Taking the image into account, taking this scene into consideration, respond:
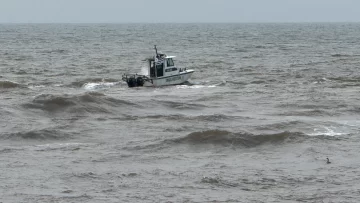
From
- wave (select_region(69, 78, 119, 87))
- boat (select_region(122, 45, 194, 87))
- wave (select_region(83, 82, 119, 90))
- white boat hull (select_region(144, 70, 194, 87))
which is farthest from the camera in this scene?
wave (select_region(69, 78, 119, 87))

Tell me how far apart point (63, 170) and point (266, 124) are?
10.3m

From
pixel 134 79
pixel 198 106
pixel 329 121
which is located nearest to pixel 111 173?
pixel 329 121

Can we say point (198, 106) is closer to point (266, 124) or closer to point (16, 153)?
point (266, 124)

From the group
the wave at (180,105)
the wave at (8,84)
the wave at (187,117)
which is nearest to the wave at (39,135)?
the wave at (187,117)

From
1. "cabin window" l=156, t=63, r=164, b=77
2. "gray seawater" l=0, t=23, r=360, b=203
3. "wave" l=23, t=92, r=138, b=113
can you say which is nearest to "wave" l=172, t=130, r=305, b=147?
"gray seawater" l=0, t=23, r=360, b=203

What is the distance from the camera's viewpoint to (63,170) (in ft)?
63.5

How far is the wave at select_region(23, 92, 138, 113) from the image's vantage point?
103 ft

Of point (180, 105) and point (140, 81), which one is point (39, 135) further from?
point (140, 81)

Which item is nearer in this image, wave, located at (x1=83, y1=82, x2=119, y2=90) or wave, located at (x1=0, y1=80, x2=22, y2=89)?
wave, located at (x1=0, y1=80, x2=22, y2=89)

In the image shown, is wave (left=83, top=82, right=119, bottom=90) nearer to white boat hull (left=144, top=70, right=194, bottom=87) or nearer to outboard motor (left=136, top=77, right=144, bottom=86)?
outboard motor (left=136, top=77, right=144, bottom=86)

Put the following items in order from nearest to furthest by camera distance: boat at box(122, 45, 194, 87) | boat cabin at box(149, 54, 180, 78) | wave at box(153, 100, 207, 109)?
1. wave at box(153, 100, 207, 109)
2. boat cabin at box(149, 54, 180, 78)
3. boat at box(122, 45, 194, 87)

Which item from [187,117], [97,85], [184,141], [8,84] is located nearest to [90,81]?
[97,85]

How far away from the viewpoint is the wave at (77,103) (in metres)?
31.5

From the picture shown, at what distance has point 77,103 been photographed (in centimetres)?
3222
